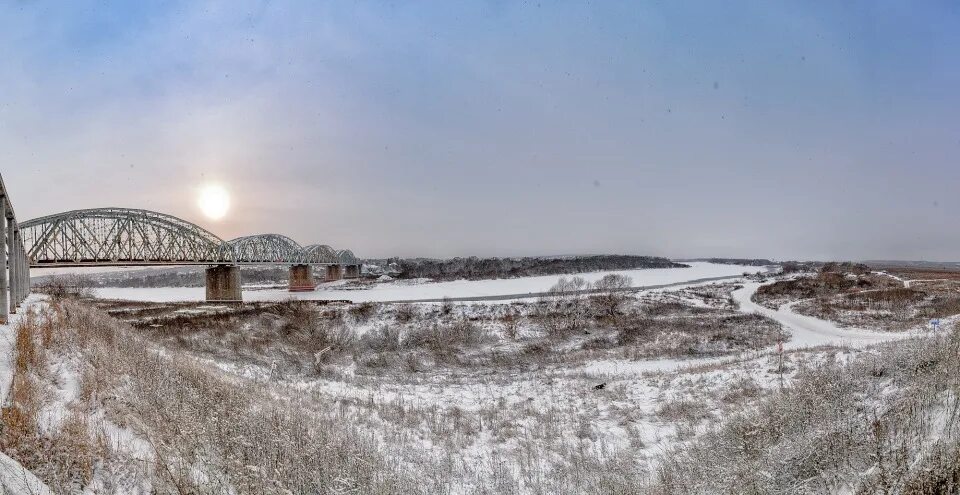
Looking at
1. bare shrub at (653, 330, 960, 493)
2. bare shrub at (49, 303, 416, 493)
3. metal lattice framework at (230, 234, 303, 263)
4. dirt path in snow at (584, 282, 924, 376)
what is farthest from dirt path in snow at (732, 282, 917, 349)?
metal lattice framework at (230, 234, 303, 263)

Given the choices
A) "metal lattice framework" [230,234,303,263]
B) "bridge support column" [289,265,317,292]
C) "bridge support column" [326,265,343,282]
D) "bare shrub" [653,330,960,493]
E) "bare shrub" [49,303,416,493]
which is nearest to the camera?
"bare shrub" [653,330,960,493]

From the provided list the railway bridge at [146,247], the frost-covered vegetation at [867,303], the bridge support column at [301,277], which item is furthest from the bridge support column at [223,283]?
the frost-covered vegetation at [867,303]

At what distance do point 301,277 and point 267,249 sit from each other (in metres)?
9.62

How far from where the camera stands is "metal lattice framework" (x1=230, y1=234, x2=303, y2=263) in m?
84.1

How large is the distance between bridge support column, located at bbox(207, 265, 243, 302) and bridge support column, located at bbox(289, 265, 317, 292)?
27.5m

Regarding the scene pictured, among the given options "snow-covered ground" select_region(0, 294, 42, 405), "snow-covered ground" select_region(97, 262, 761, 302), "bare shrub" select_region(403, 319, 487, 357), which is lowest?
"bare shrub" select_region(403, 319, 487, 357)

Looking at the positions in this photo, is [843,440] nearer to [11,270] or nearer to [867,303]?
[11,270]

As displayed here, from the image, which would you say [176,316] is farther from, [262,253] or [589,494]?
[262,253]

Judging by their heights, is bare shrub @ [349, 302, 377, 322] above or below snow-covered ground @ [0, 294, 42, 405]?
below

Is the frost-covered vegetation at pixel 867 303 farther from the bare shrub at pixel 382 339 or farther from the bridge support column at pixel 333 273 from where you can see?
the bridge support column at pixel 333 273

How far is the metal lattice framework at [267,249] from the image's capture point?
8406 cm

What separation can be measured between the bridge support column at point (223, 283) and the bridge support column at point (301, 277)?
27517 mm

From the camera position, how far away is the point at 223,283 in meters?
62.2

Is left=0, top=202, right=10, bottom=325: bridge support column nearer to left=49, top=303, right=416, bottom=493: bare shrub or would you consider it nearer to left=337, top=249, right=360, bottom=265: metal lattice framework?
left=49, top=303, right=416, bottom=493: bare shrub
